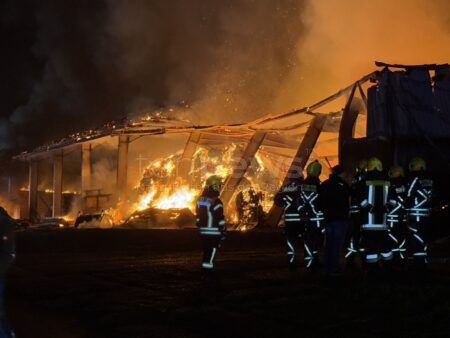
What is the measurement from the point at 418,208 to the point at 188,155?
1645 centimetres

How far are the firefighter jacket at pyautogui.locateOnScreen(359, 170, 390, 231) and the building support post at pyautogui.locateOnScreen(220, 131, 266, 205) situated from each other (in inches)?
551

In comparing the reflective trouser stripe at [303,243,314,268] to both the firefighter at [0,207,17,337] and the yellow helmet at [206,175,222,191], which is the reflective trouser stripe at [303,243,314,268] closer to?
the yellow helmet at [206,175,222,191]

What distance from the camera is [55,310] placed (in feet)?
19.2

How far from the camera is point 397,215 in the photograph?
26.5 ft

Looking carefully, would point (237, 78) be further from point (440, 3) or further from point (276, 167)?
point (440, 3)

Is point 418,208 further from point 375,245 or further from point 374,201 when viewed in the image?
point 375,245

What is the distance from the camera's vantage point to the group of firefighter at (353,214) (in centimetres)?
734

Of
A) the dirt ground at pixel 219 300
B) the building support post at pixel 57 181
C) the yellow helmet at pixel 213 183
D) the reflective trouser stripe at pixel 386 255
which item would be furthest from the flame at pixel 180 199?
the reflective trouser stripe at pixel 386 255

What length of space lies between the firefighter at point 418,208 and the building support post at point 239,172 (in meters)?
13.5

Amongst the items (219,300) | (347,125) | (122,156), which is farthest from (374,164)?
(122,156)

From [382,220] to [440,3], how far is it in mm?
16214

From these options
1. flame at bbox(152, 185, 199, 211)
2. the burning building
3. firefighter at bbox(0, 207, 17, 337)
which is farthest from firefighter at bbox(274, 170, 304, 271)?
flame at bbox(152, 185, 199, 211)

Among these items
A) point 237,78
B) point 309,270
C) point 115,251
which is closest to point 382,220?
point 309,270

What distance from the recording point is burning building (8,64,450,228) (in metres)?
13.5
